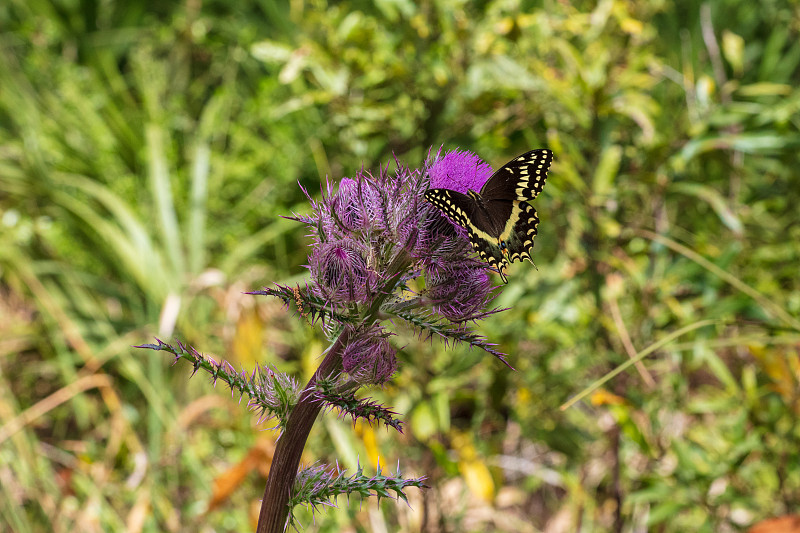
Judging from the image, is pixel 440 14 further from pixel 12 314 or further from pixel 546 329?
pixel 12 314

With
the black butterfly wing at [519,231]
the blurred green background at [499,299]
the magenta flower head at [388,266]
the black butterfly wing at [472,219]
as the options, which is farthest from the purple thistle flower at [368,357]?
the blurred green background at [499,299]

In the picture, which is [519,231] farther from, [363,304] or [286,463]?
[286,463]

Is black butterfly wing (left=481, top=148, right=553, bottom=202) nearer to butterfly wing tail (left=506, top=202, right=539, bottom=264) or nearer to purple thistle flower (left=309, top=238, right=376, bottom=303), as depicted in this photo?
butterfly wing tail (left=506, top=202, right=539, bottom=264)

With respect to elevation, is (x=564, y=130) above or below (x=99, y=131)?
below

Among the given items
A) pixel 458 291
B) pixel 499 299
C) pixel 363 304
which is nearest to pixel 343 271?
pixel 363 304

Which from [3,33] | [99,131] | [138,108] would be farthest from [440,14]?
[3,33]

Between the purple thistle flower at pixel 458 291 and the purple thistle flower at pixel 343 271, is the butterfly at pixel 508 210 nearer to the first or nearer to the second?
the purple thistle flower at pixel 458 291

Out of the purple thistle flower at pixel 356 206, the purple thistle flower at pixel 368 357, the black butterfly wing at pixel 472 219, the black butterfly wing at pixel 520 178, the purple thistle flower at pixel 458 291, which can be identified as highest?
the black butterfly wing at pixel 520 178

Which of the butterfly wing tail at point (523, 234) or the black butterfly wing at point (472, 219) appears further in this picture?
the butterfly wing tail at point (523, 234)
